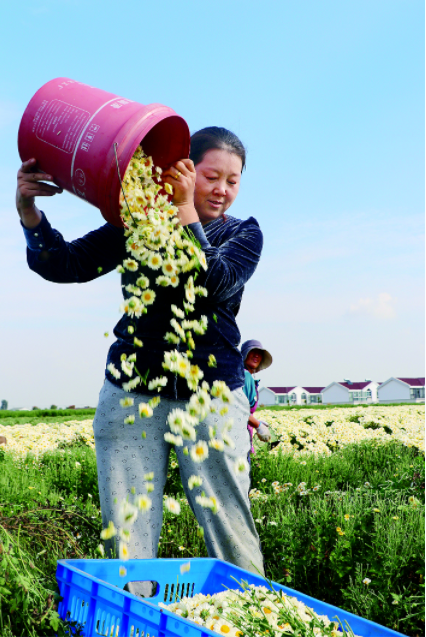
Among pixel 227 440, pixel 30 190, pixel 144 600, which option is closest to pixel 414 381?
pixel 227 440

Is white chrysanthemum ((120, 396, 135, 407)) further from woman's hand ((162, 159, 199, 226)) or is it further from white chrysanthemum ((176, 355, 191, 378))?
woman's hand ((162, 159, 199, 226))

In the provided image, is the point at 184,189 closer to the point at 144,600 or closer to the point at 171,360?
the point at 171,360

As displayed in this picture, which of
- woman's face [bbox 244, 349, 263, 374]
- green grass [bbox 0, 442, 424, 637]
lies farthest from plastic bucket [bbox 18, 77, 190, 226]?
woman's face [bbox 244, 349, 263, 374]

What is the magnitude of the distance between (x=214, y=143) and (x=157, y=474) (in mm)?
1232

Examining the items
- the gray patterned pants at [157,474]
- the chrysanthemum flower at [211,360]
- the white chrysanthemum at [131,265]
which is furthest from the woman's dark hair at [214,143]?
the gray patterned pants at [157,474]

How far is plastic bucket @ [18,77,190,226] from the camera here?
1.62m

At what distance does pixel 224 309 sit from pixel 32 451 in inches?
181

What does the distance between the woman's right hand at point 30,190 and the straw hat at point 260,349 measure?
8.89 ft

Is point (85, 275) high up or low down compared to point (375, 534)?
up

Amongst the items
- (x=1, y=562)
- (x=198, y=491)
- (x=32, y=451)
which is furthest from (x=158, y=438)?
(x=32, y=451)

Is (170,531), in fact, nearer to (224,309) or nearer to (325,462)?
(224,309)

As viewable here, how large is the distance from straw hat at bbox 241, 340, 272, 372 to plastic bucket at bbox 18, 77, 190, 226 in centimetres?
265

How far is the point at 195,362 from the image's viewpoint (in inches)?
72.8

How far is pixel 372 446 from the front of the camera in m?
5.83
